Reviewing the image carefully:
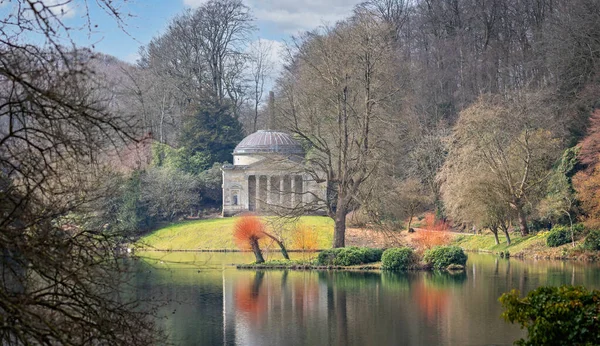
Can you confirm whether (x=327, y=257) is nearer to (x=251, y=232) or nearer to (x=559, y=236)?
(x=251, y=232)

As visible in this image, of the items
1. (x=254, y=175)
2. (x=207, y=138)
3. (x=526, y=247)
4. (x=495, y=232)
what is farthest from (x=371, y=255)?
(x=207, y=138)

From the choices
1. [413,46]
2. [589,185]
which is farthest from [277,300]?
[413,46]

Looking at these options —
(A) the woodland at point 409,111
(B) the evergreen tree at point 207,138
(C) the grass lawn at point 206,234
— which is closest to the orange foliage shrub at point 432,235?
(A) the woodland at point 409,111

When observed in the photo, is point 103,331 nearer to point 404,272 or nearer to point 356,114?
point 404,272

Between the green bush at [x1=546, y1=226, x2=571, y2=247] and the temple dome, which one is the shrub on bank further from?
the temple dome

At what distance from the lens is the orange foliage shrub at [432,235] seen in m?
36.3

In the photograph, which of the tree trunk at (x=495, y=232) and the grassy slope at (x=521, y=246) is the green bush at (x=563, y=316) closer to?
the grassy slope at (x=521, y=246)

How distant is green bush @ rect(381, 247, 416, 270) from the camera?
30.9 metres

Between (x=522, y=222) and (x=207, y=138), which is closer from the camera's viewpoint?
(x=522, y=222)

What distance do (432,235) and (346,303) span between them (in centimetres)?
1570

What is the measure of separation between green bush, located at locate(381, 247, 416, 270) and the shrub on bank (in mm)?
1103

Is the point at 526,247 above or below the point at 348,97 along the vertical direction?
below

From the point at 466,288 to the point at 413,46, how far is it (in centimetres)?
3765

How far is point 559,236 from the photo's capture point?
3572 centimetres
